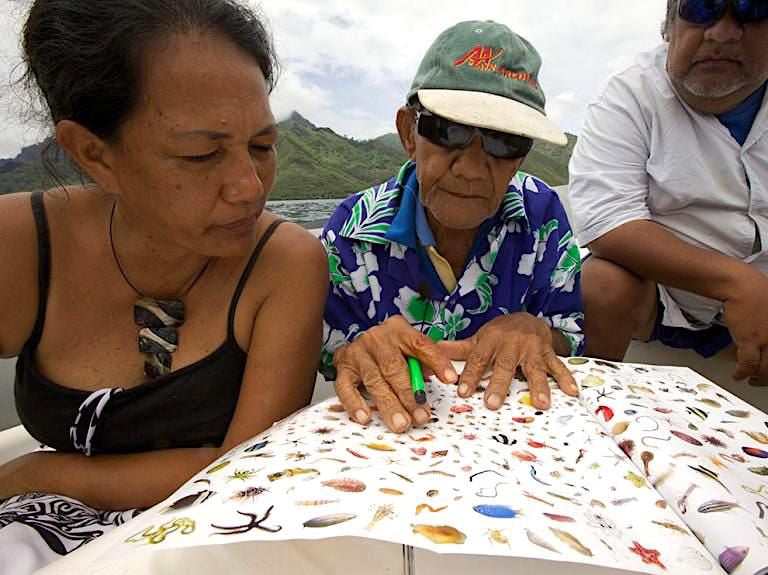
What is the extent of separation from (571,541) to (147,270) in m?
0.95

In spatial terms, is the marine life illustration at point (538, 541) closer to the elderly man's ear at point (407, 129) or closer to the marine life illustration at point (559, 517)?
the marine life illustration at point (559, 517)

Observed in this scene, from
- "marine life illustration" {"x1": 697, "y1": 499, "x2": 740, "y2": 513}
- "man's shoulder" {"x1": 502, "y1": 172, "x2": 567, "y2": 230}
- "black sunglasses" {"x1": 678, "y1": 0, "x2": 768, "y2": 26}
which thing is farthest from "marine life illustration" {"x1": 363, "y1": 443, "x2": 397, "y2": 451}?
"black sunglasses" {"x1": 678, "y1": 0, "x2": 768, "y2": 26}

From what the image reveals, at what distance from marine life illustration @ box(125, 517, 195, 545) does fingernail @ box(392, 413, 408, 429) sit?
1.05 ft

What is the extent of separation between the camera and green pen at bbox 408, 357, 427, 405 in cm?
81

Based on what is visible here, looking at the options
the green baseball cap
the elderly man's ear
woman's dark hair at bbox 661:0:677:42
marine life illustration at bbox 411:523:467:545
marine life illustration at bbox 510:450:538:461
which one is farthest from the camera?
woman's dark hair at bbox 661:0:677:42

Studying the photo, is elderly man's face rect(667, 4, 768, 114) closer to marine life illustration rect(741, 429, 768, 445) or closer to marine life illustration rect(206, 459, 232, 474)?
marine life illustration rect(741, 429, 768, 445)

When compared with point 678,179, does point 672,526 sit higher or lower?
lower

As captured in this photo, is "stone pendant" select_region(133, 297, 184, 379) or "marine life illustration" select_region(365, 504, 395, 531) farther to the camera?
"stone pendant" select_region(133, 297, 184, 379)

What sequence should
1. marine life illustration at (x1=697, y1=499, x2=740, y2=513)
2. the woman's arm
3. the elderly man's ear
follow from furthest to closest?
1. the elderly man's ear
2. the woman's arm
3. marine life illustration at (x1=697, y1=499, x2=740, y2=513)

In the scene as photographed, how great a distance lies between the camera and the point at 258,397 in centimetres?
108

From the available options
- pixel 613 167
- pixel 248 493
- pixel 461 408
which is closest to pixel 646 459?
pixel 461 408

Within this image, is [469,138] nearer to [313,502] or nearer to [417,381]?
[417,381]

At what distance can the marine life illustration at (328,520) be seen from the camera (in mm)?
513

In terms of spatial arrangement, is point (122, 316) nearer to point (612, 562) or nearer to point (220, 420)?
point (220, 420)
